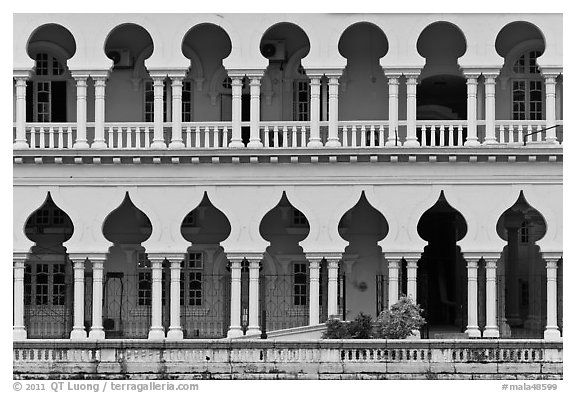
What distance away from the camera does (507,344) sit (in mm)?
34438

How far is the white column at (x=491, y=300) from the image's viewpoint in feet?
132

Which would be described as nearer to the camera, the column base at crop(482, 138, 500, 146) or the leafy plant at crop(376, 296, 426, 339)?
the leafy plant at crop(376, 296, 426, 339)

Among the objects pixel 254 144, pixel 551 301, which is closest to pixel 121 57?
pixel 254 144

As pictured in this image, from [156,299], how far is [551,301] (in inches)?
402

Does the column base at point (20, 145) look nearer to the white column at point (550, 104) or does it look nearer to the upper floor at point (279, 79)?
the upper floor at point (279, 79)

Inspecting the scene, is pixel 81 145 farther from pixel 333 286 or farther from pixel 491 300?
pixel 491 300

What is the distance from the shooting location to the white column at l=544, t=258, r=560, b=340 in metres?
40.2

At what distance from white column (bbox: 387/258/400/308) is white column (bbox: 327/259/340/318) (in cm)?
137

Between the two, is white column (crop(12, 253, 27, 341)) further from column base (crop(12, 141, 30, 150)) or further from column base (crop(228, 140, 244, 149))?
column base (crop(228, 140, 244, 149))

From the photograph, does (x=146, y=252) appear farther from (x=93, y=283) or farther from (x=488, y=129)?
(x=488, y=129)

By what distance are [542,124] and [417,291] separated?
19.3 ft

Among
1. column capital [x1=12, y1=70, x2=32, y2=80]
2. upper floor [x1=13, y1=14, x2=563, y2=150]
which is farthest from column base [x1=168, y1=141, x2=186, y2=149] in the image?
column capital [x1=12, y1=70, x2=32, y2=80]

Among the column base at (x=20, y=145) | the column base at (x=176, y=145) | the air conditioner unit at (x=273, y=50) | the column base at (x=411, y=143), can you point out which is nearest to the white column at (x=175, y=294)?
the column base at (x=176, y=145)

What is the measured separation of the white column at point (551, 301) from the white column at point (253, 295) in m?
7.43
